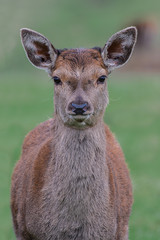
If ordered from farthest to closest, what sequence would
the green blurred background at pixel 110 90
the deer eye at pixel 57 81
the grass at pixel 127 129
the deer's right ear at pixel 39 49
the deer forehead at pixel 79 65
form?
the green blurred background at pixel 110 90, the grass at pixel 127 129, the deer's right ear at pixel 39 49, the deer eye at pixel 57 81, the deer forehead at pixel 79 65

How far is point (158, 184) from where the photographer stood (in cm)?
1267

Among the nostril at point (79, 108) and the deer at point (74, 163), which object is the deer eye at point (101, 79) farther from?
the nostril at point (79, 108)

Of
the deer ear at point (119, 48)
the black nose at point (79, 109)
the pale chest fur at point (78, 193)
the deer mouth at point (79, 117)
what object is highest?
the deer ear at point (119, 48)

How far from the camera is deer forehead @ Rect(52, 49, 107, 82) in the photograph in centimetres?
636

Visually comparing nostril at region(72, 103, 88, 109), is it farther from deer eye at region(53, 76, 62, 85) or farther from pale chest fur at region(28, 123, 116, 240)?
deer eye at region(53, 76, 62, 85)

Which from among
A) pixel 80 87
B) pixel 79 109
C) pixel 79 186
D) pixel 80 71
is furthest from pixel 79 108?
pixel 79 186

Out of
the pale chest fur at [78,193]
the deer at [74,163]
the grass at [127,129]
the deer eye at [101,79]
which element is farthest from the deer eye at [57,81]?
the grass at [127,129]

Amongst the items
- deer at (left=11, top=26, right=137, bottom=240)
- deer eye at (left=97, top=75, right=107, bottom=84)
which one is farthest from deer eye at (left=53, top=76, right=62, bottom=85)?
deer eye at (left=97, top=75, right=107, bottom=84)

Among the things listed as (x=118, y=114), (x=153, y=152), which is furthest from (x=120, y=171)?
(x=118, y=114)

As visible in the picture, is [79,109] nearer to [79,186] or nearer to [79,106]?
[79,106]

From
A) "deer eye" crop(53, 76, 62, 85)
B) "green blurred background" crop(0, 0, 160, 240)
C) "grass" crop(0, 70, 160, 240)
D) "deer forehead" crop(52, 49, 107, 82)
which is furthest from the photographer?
"green blurred background" crop(0, 0, 160, 240)

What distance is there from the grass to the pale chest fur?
2.27 m

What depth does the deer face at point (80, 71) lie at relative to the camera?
6.12 meters

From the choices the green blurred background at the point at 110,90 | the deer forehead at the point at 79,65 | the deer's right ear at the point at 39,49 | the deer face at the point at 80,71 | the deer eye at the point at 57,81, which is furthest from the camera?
the green blurred background at the point at 110,90
